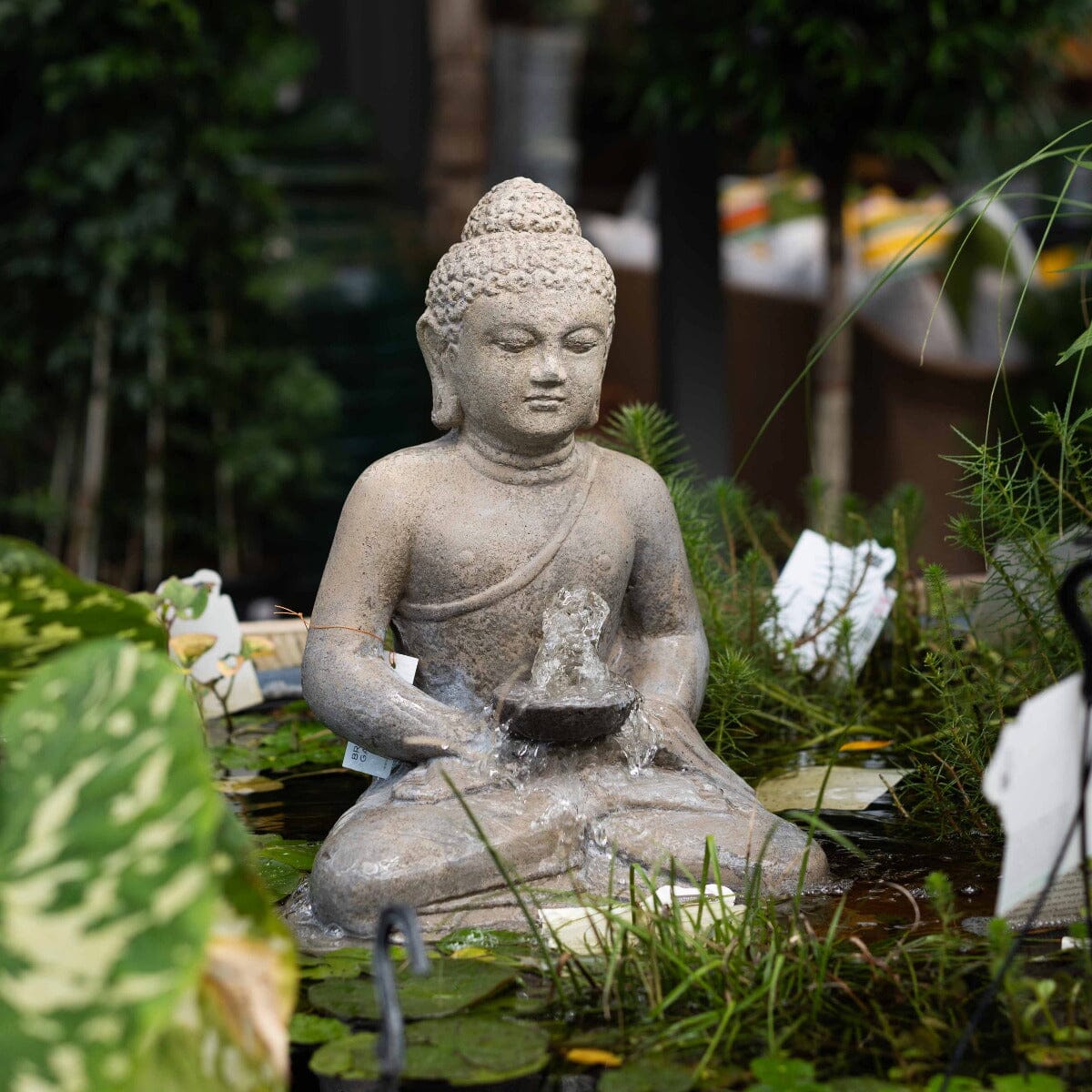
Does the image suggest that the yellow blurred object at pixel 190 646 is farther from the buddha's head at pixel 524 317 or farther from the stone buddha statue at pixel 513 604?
the buddha's head at pixel 524 317

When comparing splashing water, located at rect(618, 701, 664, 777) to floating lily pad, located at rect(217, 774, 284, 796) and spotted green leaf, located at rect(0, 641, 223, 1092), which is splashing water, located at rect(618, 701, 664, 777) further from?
spotted green leaf, located at rect(0, 641, 223, 1092)

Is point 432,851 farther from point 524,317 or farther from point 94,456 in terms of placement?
point 94,456

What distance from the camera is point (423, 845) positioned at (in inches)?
80.4

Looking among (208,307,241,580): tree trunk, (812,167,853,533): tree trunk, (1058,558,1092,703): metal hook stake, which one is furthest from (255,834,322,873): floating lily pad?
(812,167,853,533): tree trunk

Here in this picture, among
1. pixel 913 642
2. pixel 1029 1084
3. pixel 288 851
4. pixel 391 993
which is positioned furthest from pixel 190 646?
pixel 1029 1084

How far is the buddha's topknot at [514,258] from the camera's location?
2.29 m

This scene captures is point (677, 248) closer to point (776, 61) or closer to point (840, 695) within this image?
point (776, 61)

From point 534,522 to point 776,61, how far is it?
2.54 m

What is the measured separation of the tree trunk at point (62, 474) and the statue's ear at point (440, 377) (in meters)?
3.01

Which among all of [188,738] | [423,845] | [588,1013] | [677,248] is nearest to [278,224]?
[677,248]

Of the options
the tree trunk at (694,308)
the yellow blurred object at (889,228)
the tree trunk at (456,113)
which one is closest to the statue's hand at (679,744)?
the tree trunk at (694,308)

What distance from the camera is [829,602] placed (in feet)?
10.3

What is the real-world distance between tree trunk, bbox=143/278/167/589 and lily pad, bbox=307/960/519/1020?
3.53 m

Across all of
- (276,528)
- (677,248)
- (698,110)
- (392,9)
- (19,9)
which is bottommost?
(276,528)
